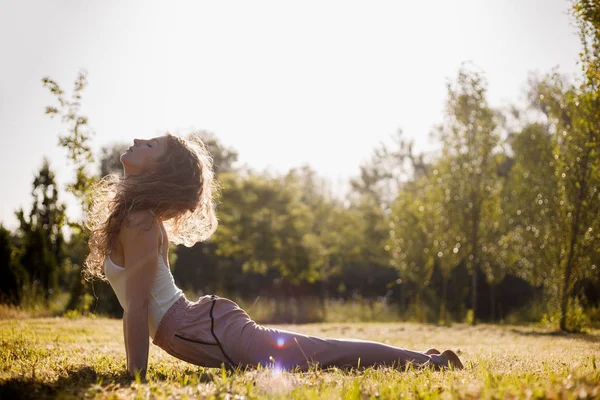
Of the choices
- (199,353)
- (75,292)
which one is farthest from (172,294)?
(75,292)

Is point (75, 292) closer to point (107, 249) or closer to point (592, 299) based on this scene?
point (107, 249)

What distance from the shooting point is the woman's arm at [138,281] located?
3.53 m

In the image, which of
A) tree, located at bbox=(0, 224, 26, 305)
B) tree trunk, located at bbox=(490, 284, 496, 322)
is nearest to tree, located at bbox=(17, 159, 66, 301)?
tree, located at bbox=(0, 224, 26, 305)

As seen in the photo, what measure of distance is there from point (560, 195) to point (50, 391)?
11.6 m

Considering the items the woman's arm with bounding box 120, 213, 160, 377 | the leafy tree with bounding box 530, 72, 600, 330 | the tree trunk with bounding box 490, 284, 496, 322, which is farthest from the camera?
the tree trunk with bounding box 490, 284, 496, 322

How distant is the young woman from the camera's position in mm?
3621

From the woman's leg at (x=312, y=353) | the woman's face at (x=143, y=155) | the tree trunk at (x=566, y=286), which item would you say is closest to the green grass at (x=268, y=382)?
the woman's leg at (x=312, y=353)

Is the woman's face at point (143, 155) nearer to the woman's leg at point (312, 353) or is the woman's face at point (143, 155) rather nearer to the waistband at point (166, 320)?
the waistband at point (166, 320)

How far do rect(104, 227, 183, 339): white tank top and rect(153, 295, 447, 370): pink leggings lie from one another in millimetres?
53

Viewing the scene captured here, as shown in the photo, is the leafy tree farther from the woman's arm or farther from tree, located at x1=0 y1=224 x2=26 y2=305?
tree, located at x1=0 y1=224 x2=26 y2=305

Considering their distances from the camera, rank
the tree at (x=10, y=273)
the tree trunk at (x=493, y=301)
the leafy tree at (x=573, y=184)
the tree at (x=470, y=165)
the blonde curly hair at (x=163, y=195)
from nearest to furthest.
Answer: the blonde curly hair at (x=163, y=195)
the leafy tree at (x=573, y=184)
the tree at (x=10, y=273)
the tree at (x=470, y=165)
the tree trunk at (x=493, y=301)

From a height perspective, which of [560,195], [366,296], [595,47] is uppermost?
[595,47]

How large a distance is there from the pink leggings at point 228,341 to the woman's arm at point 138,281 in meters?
0.28

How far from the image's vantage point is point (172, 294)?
3865mm
